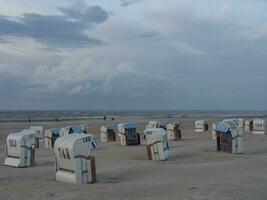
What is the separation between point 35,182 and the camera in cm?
1309

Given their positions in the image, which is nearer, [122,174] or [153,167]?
[122,174]

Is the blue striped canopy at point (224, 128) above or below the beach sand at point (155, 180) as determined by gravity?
above

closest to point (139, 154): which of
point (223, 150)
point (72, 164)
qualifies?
point (223, 150)

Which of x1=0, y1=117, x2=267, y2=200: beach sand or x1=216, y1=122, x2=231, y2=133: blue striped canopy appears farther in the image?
x1=216, y1=122, x2=231, y2=133: blue striped canopy

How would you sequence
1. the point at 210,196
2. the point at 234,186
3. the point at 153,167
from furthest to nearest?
the point at 153,167, the point at 234,186, the point at 210,196

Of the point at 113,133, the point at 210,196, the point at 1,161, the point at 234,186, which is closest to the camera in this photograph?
the point at 210,196

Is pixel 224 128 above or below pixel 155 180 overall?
above

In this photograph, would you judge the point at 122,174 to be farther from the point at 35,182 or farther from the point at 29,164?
the point at 29,164

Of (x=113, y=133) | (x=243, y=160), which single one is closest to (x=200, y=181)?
(x=243, y=160)

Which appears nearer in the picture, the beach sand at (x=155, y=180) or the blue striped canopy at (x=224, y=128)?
the beach sand at (x=155, y=180)

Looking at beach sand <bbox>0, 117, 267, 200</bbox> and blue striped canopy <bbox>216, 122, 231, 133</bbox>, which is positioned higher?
blue striped canopy <bbox>216, 122, 231, 133</bbox>

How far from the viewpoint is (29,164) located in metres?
17.9

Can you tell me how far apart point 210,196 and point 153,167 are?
6.16 meters

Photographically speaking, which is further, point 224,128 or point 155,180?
point 224,128
